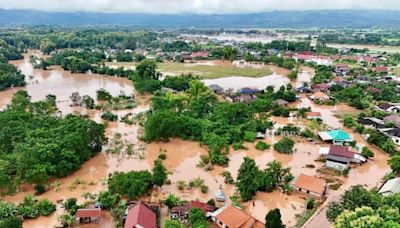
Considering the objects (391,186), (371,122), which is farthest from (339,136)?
(391,186)

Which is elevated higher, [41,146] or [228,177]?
[41,146]

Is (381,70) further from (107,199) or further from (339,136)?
(107,199)

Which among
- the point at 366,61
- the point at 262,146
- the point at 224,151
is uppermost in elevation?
the point at 366,61

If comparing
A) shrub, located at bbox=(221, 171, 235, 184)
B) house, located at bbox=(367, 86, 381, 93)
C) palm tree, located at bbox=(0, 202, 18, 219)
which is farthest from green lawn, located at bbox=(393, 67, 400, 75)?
palm tree, located at bbox=(0, 202, 18, 219)

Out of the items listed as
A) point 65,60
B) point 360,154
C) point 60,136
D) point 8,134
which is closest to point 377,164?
point 360,154

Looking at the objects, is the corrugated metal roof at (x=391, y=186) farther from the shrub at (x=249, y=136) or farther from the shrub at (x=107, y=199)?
the shrub at (x=107, y=199)

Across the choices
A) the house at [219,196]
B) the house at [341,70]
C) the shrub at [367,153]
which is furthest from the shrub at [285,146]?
the house at [341,70]

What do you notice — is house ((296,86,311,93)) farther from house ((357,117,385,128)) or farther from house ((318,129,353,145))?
house ((318,129,353,145))
